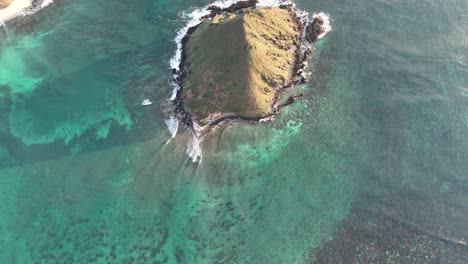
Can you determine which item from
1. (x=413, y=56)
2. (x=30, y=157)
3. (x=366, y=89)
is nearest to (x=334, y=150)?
(x=366, y=89)

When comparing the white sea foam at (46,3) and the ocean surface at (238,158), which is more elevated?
the white sea foam at (46,3)

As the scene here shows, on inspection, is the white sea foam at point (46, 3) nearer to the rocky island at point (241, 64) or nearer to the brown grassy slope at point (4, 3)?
the brown grassy slope at point (4, 3)

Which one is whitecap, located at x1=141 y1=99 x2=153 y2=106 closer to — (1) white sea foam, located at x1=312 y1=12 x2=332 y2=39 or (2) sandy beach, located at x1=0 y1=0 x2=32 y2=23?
(1) white sea foam, located at x1=312 y1=12 x2=332 y2=39

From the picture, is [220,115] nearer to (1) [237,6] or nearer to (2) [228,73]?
(2) [228,73]

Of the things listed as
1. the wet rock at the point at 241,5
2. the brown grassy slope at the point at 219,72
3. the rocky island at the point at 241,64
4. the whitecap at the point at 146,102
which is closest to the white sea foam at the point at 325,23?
the rocky island at the point at 241,64

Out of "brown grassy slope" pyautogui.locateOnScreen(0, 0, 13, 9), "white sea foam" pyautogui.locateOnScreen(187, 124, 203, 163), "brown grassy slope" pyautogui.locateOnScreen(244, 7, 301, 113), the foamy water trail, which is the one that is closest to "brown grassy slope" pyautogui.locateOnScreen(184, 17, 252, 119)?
"brown grassy slope" pyautogui.locateOnScreen(244, 7, 301, 113)

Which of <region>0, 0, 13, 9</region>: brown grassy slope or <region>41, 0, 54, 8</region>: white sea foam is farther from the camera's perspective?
<region>41, 0, 54, 8</region>: white sea foam

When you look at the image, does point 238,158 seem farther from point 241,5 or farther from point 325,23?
point 241,5
